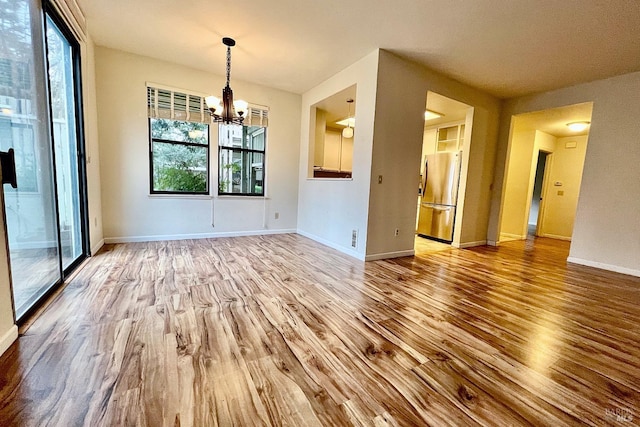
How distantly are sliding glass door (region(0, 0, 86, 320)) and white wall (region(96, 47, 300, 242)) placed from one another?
1.03 m

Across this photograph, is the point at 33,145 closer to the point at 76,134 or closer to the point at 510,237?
the point at 76,134

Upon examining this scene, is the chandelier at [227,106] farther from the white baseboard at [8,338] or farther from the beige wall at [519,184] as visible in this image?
the beige wall at [519,184]

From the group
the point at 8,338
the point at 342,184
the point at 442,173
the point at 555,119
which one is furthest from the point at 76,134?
the point at 555,119

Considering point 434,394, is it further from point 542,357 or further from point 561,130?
point 561,130

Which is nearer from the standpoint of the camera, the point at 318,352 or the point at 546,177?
the point at 318,352

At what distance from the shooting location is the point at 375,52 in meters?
3.35

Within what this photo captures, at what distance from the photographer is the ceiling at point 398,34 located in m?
2.48

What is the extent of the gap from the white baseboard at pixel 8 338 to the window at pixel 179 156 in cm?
293

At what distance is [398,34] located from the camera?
295 centimetres

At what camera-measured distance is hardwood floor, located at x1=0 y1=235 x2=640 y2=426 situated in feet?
3.83

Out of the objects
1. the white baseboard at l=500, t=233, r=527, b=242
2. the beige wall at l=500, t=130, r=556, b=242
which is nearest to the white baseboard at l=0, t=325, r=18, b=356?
the beige wall at l=500, t=130, r=556, b=242

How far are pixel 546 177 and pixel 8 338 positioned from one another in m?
9.19

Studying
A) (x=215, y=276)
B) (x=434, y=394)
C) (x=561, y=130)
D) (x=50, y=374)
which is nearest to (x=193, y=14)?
(x=215, y=276)

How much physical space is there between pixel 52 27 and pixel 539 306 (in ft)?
17.0
